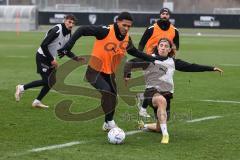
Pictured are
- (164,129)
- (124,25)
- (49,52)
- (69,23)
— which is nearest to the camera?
(164,129)

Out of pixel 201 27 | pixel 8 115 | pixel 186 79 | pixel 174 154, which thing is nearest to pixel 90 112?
pixel 8 115

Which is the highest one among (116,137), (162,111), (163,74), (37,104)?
(163,74)

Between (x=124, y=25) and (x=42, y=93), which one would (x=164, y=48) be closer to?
(x=124, y=25)

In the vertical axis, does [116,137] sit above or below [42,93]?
above

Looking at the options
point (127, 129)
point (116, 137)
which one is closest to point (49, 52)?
point (127, 129)

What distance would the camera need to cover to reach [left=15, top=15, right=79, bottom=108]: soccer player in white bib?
12406 mm

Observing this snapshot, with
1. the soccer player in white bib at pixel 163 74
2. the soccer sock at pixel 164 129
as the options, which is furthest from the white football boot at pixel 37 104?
the soccer sock at pixel 164 129

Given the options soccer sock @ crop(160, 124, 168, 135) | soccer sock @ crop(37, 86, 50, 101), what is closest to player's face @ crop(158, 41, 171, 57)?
soccer sock @ crop(160, 124, 168, 135)

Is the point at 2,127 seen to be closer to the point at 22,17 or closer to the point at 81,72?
the point at 81,72

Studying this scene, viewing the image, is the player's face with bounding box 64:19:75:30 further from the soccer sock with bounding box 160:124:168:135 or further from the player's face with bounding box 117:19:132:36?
the soccer sock with bounding box 160:124:168:135

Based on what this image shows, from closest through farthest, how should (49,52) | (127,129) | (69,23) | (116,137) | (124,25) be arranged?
(116,137) < (124,25) < (127,129) < (69,23) < (49,52)

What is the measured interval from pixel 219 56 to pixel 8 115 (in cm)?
1790

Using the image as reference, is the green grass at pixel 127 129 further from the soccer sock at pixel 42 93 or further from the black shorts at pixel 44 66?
the black shorts at pixel 44 66

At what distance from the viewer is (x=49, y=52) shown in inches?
495
